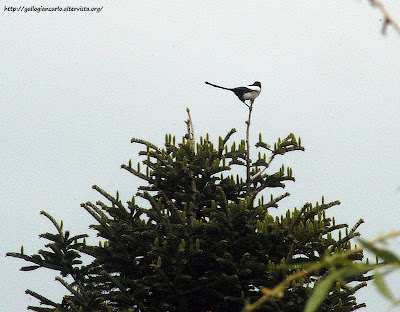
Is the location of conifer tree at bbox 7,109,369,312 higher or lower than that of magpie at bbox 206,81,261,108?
lower

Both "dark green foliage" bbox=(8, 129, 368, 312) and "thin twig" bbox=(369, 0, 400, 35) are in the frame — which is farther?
"dark green foliage" bbox=(8, 129, 368, 312)

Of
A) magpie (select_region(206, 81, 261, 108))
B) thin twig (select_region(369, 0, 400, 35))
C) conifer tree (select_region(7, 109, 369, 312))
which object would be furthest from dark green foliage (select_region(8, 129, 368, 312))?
thin twig (select_region(369, 0, 400, 35))

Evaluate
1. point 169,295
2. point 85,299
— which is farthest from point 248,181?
point 85,299

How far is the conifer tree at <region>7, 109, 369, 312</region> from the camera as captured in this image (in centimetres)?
849

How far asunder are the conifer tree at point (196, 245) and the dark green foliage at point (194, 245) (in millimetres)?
15

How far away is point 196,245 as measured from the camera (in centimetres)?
836

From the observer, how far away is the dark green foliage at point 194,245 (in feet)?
27.9

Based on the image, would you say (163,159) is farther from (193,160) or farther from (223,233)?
(223,233)

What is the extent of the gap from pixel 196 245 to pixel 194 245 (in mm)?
459

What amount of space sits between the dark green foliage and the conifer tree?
0.05 ft

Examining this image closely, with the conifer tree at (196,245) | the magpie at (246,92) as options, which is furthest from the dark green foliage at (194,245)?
the magpie at (246,92)

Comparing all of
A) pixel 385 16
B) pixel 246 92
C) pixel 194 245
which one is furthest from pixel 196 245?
pixel 385 16

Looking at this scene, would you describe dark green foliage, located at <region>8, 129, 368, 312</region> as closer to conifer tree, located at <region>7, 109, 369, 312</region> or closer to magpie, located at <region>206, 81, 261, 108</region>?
conifer tree, located at <region>7, 109, 369, 312</region>

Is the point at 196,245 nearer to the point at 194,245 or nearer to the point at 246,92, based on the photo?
the point at 194,245
